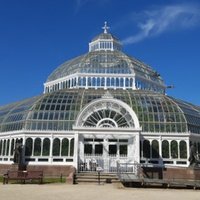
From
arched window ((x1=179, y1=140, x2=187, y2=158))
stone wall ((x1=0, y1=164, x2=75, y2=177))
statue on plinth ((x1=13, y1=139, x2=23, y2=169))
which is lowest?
stone wall ((x1=0, y1=164, x2=75, y2=177))

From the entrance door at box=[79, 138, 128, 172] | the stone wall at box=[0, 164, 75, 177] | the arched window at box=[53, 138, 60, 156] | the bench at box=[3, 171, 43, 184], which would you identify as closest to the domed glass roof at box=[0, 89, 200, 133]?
the arched window at box=[53, 138, 60, 156]

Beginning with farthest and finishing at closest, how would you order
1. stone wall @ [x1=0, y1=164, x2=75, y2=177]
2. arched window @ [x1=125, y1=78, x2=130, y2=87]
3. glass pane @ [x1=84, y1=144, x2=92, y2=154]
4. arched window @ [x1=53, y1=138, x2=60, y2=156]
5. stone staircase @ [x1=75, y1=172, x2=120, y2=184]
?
arched window @ [x1=125, y1=78, x2=130, y2=87] < glass pane @ [x1=84, y1=144, x2=92, y2=154] < arched window @ [x1=53, y1=138, x2=60, y2=156] < stone wall @ [x1=0, y1=164, x2=75, y2=177] < stone staircase @ [x1=75, y1=172, x2=120, y2=184]

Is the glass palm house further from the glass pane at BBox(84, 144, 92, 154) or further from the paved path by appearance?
the paved path

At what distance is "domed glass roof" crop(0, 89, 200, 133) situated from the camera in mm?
37094

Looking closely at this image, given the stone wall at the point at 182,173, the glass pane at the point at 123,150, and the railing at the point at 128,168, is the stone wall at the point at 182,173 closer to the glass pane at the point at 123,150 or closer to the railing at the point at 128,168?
the railing at the point at 128,168

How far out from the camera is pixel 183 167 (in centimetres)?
3600

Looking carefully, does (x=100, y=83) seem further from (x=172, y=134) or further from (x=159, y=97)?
(x=172, y=134)

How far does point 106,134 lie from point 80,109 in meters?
4.29

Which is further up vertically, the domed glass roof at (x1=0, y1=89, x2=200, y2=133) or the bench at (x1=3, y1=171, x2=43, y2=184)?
the domed glass roof at (x1=0, y1=89, x2=200, y2=133)

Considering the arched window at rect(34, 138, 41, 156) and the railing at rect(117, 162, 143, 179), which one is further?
the arched window at rect(34, 138, 41, 156)

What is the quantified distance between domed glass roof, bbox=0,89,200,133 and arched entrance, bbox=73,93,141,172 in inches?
69.9

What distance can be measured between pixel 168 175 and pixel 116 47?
24901mm

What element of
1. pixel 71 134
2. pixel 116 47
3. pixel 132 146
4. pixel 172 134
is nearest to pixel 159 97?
pixel 172 134

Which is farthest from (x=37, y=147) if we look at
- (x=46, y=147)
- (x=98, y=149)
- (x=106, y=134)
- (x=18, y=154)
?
(x=106, y=134)
